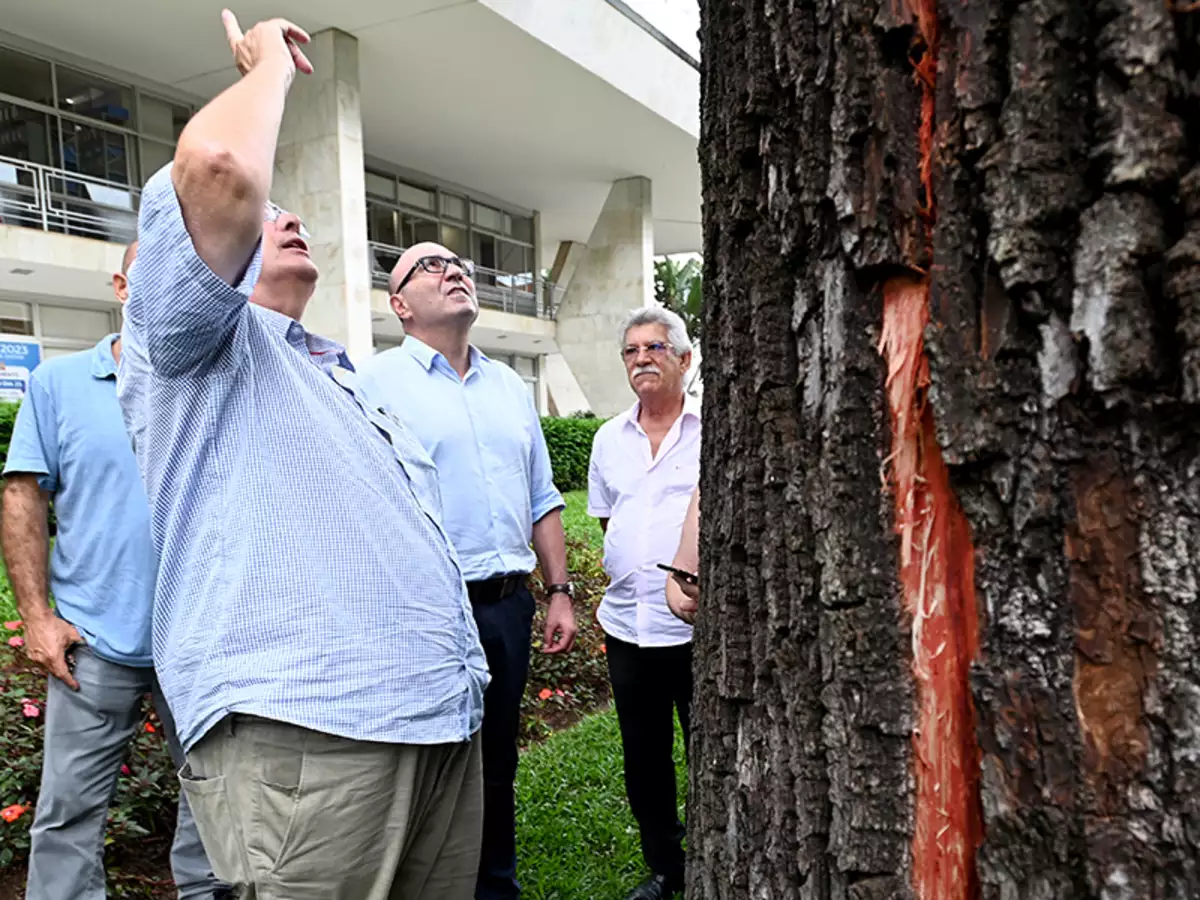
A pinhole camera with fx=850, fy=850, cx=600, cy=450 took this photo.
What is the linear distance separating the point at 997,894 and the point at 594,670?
16.9 feet

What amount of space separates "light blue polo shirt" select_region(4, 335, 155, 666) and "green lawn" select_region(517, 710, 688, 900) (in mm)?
1785

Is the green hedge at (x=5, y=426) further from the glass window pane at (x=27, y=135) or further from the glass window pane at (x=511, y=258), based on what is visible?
the glass window pane at (x=511, y=258)

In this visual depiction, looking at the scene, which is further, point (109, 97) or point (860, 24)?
point (109, 97)

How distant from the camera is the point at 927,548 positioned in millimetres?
951

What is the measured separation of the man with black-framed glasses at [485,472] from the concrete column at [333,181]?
8.80m

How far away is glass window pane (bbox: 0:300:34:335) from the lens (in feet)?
46.2

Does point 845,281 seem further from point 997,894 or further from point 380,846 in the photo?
point 380,846

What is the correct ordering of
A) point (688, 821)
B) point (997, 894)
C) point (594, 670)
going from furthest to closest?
1. point (594, 670)
2. point (688, 821)
3. point (997, 894)

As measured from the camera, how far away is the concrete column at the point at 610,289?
19438 millimetres

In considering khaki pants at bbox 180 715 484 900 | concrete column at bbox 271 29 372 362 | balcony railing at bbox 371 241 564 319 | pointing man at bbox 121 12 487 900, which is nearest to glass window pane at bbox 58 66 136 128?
concrete column at bbox 271 29 372 362

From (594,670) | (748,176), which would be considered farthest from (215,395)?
(594,670)

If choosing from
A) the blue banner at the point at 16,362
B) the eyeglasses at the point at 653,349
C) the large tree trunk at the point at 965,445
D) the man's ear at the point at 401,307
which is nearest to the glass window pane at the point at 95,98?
the blue banner at the point at 16,362

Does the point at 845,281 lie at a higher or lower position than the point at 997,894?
higher

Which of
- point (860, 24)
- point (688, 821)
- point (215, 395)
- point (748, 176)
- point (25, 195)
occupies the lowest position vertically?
point (688, 821)
